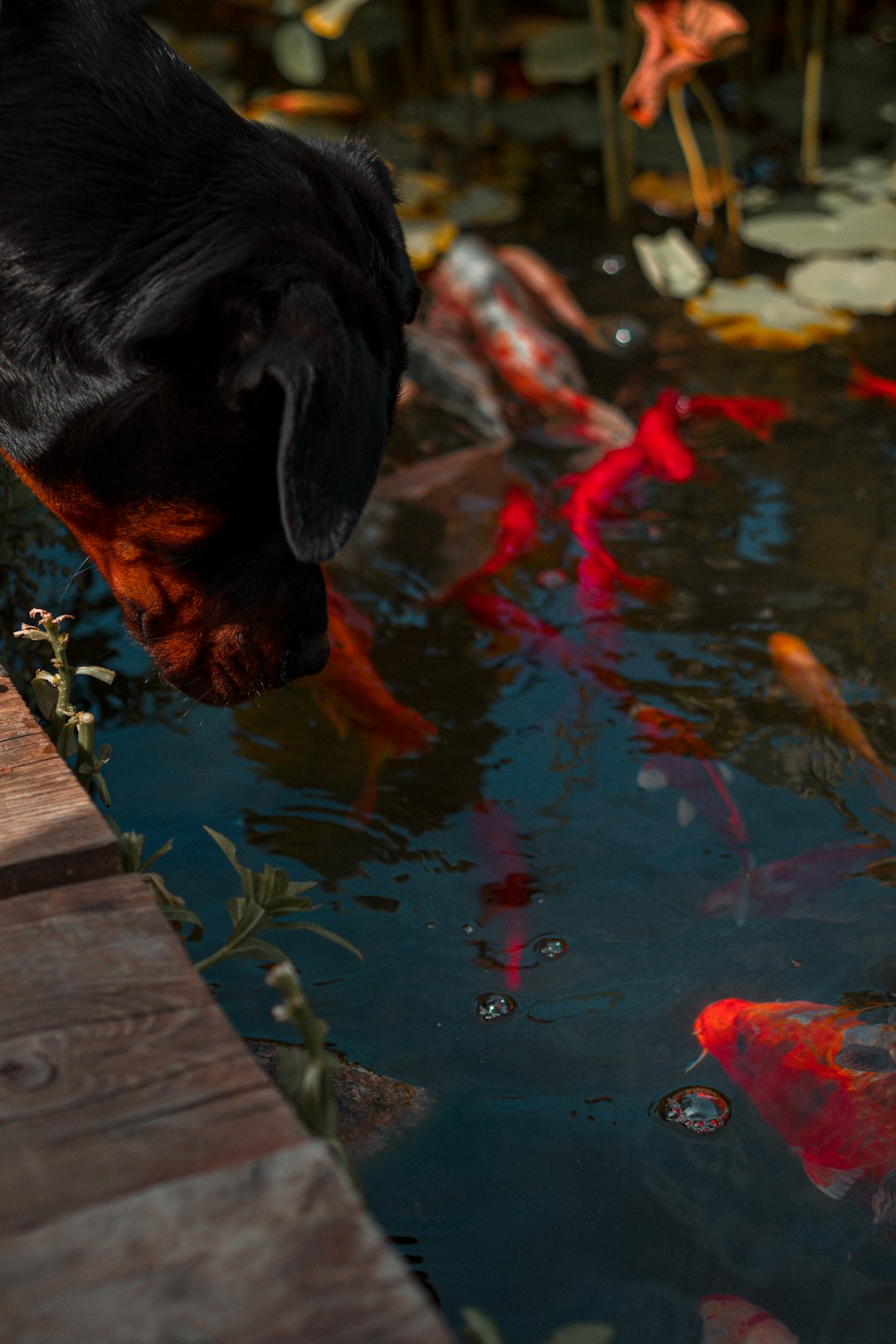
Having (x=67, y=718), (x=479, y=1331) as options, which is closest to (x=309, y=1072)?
(x=479, y=1331)

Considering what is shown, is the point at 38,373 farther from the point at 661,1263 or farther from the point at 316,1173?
the point at 661,1263

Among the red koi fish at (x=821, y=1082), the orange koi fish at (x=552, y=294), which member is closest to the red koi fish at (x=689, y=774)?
the red koi fish at (x=821, y=1082)

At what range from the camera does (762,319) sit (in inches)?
207

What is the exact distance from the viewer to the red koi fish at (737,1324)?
6.42ft

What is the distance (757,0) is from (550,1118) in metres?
6.46

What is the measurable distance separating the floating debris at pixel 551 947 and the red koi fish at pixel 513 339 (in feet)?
7.71

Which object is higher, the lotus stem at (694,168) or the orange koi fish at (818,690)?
the lotus stem at (694,168)

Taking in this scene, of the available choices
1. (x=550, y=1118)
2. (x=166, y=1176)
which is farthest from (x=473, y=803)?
(x=166, y=1176)

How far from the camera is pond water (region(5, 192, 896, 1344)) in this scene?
2.14m

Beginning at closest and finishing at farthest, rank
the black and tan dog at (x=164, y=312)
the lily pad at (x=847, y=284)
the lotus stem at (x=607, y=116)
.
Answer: the black and tan dog at (x=164, y=312) < the lily pad at (x=847, y=284) < the lotus stem at (x=607, y=116)

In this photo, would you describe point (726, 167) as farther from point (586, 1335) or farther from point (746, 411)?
point (586, 1335)

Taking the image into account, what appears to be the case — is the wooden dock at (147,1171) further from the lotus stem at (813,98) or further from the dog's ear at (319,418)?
the lotus stem at (813,98)

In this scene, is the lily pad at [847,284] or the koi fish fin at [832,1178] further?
the lily pad at [847,284]

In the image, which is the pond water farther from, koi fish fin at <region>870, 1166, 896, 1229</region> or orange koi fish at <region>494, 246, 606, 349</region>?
orange koi fish at <region>494, 246, 606, 349</region>
